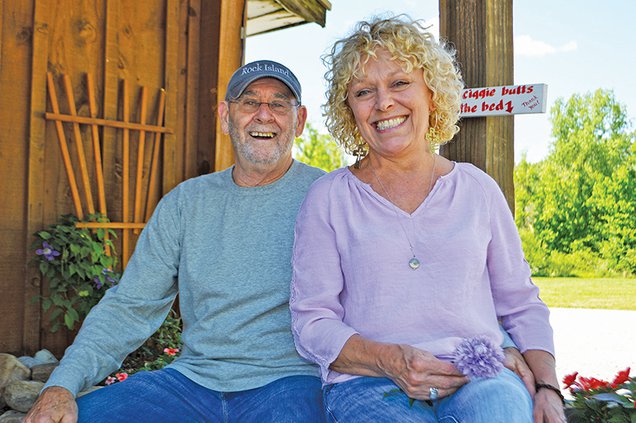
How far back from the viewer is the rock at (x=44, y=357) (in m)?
4.30

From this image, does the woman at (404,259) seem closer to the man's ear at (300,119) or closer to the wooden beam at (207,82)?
the man's ear at (300,119)

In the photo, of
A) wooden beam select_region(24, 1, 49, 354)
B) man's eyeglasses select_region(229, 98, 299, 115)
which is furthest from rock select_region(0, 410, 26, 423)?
man's eyeglasses select_region(229, 98, 299, 115)

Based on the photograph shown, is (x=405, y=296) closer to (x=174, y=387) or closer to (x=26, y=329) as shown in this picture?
(x=174, y=387)

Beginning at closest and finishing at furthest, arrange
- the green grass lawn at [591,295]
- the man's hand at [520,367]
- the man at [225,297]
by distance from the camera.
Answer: the man's hand at [520,367] < the man at [225,297] < the green grass lawn at [591,295]

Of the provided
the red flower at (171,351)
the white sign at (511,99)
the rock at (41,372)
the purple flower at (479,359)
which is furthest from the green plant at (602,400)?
the rock at (41,372)

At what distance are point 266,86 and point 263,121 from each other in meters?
0.12

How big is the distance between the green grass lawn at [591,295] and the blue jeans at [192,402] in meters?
→ 11.1

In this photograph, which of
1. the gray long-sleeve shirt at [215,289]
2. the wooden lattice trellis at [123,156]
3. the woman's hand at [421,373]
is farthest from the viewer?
the wooden lattice trellis at [123,156]

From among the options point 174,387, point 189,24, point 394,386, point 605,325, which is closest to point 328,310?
point 394,386

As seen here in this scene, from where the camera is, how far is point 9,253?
4402 millimetres

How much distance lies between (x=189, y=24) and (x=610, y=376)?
442cm

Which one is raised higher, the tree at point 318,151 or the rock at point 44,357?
the tree at point 318,151

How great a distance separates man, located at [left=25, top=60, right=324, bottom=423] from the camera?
6.73 feet

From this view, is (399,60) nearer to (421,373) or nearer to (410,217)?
(410,217)
